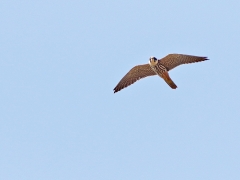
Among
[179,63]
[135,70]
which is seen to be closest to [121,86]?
[135,70]

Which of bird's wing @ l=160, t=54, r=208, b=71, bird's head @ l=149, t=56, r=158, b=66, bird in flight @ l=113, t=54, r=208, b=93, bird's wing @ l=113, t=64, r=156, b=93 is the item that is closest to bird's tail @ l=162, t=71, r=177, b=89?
bird in flight @ l=113, t=54, r=208, b=93

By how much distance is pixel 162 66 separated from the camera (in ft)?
65.7

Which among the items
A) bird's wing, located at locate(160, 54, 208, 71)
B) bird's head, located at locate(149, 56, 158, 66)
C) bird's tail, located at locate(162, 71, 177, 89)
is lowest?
bird's tail, located at locate(162, 71, 177, 89)

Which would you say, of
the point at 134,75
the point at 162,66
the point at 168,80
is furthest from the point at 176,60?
the point at 134,75

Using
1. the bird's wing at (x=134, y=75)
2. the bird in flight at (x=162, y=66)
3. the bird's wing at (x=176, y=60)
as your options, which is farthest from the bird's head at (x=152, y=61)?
the bird's wing at (x=134, y=75)

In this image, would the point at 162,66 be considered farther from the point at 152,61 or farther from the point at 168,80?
the point at 168,80

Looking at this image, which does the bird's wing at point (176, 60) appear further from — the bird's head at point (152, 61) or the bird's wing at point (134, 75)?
the bird's wing at point (134, 75)

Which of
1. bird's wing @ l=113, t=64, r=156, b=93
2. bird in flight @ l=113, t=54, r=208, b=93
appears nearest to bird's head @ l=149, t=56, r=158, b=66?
bird in flight @ l=113, t=54, r=208, b=93

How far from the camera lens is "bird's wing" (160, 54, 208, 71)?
19.8 meters

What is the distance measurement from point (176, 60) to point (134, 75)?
1727mm

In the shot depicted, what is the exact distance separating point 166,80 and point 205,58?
63.8 inches

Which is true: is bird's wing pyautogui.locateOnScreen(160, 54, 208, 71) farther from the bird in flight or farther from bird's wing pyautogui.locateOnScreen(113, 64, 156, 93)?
bird's wing pyautogui.locateOnScreen(113, 64, 156, 93)

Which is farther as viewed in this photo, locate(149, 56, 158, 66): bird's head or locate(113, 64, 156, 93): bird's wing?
locate(113, 64, 156, 93): bird's wing

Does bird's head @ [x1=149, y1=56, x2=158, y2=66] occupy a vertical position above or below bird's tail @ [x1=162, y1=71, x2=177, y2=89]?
above
